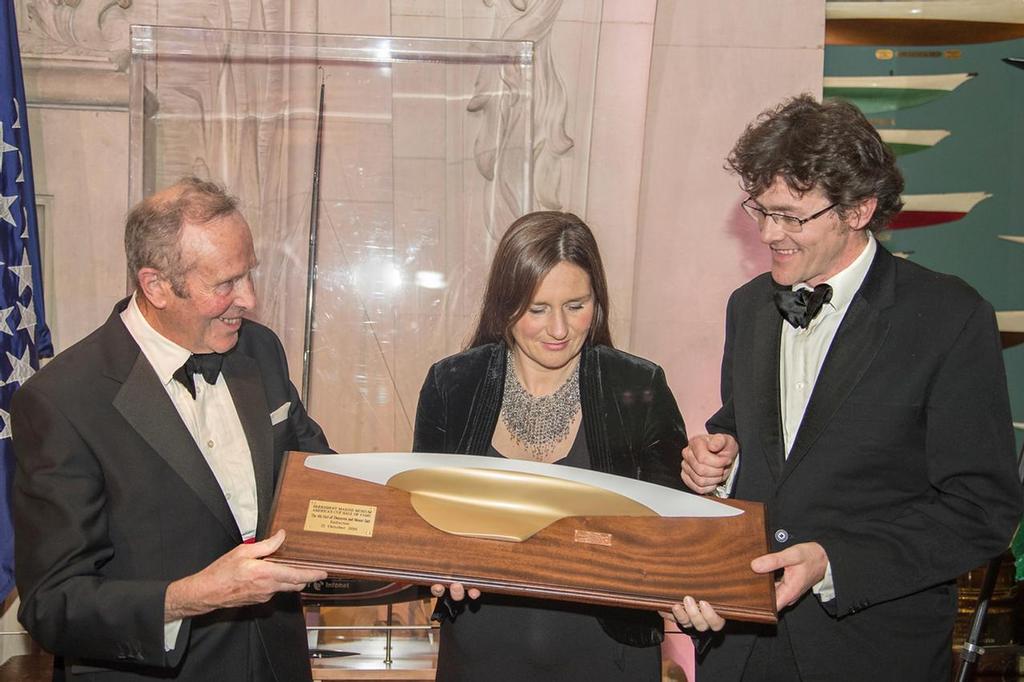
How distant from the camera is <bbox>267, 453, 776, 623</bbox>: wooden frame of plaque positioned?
6.79 feet

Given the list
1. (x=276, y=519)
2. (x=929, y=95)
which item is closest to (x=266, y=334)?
(x=276, y=519)

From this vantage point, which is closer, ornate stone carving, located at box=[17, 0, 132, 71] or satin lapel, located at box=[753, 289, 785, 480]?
satin lapel, located at box=[753, 289, 785, 480]

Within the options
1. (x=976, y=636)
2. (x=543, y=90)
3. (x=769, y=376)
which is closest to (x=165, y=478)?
(x=769, y=376)

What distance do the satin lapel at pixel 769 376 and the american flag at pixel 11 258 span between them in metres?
3.07

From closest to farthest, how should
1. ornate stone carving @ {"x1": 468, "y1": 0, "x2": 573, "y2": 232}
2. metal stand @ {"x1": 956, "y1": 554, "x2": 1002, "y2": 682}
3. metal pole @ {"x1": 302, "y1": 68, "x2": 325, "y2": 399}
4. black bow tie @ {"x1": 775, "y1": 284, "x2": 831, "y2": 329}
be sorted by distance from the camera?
black bow tie @ {"x1": 775, "y1": 284, "x2": 831, "y2": 329}, metal stand @ {"x1": 956, "y1": 554, "x2": 1002, "y2": 682}, metal pole @ {"x1": 302, "y1": 68, "x2": 325, "y2": 399}, ornate stone carving @ {"x1": 468, "y1": 0, "x2": 573, "y2": 232}

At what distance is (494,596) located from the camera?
2.61 metres

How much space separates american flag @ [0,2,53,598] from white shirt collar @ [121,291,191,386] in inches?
69.0

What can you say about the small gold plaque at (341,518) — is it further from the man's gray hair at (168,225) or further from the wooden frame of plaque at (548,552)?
the man's gray hair at (168,225)

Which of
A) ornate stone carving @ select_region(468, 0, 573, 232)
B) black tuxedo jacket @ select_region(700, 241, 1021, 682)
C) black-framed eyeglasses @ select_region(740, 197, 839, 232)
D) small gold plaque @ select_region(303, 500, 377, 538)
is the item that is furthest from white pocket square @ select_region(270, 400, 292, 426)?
ornate stone carving @ select_region(468, 0, 573, 232)

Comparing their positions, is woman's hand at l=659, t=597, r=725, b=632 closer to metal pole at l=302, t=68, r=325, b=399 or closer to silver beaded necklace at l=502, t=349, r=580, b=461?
silver beaded necklace at l=502, t=349, r=580, b=461

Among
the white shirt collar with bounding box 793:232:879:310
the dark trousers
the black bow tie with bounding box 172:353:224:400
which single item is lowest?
the dark trousers

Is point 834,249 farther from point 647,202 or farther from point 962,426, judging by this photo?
point 647,202

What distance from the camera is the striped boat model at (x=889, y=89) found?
17.0ft

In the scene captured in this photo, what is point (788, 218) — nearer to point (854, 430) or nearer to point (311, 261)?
point (854, 430)
